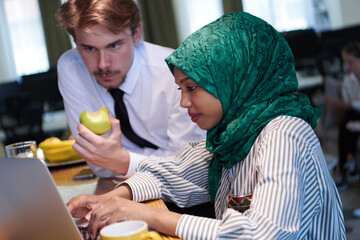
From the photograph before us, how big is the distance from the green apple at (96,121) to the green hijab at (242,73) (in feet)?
1.65

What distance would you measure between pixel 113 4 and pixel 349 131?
338cm

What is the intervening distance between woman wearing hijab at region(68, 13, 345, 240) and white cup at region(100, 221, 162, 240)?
126 mm

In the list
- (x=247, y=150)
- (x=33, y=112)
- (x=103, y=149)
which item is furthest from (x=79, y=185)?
(x=33, y=112)

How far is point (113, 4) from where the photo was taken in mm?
1811

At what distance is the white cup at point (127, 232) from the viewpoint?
0.85m

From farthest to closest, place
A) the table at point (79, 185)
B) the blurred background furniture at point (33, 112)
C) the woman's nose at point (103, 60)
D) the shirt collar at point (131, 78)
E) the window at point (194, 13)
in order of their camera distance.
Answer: the window at point (194, 13), the blurred background furniture at point (33, 112), the shirt collar at point (131, 78), the woman's nose at point (103, 60), the table at point (79, 185)

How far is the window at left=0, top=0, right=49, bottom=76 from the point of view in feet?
29.5

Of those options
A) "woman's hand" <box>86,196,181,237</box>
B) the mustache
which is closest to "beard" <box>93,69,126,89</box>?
the mustache

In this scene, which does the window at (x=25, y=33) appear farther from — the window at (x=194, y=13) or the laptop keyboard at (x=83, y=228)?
the laptop keyboard at (x=83, y=228)

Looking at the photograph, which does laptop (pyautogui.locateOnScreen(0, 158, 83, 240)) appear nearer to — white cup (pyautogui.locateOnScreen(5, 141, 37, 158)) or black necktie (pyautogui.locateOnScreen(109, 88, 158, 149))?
white cup (pyautogui.locateOnScreen(5, 141, 37, 158))

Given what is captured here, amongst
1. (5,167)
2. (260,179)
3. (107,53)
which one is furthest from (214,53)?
(107,53)

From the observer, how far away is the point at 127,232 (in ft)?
2.85

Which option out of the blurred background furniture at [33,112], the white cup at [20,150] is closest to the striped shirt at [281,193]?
the white cup at [20,150]

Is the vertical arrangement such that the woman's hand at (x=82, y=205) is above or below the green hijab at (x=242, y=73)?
below
